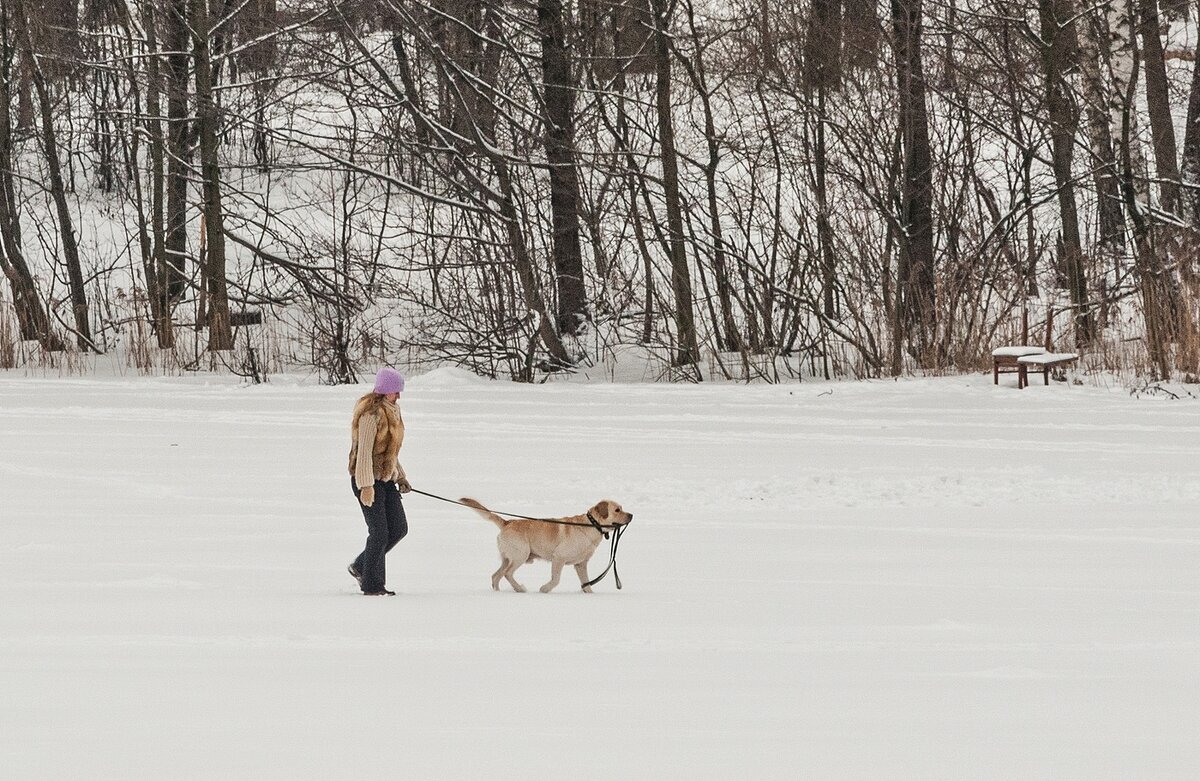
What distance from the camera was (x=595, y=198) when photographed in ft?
68.0

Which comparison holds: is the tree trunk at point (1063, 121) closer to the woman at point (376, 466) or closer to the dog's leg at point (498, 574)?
the dog's leg at point (498, 574)

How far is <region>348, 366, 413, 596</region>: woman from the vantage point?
6906 mm

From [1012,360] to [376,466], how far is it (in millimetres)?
10505

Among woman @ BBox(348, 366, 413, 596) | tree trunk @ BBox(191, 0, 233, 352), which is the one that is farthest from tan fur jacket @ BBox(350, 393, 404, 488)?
tree trunk @ BBox(191, 0, 233, 352)

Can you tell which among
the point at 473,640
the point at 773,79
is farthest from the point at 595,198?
the point at 473,640

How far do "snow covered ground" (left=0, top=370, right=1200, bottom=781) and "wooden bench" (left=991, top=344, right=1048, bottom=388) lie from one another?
1.83 meters

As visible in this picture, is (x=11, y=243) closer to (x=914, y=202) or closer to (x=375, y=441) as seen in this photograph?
(x=914, y=202)

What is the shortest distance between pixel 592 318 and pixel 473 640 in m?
14.8

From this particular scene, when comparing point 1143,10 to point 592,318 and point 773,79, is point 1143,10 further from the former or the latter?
point 592,318

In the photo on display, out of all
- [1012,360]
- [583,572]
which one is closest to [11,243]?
[1012,360]

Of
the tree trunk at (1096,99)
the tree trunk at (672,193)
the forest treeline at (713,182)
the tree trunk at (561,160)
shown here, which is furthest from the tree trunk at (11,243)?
the tree trunk at (1096,99)

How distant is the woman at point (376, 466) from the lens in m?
6.91

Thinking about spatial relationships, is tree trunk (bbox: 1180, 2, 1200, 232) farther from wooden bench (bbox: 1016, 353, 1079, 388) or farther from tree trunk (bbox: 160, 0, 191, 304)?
tree trunk (bbox: 160, 0, 191, 304)

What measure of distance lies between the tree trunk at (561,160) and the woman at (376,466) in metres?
12.6
